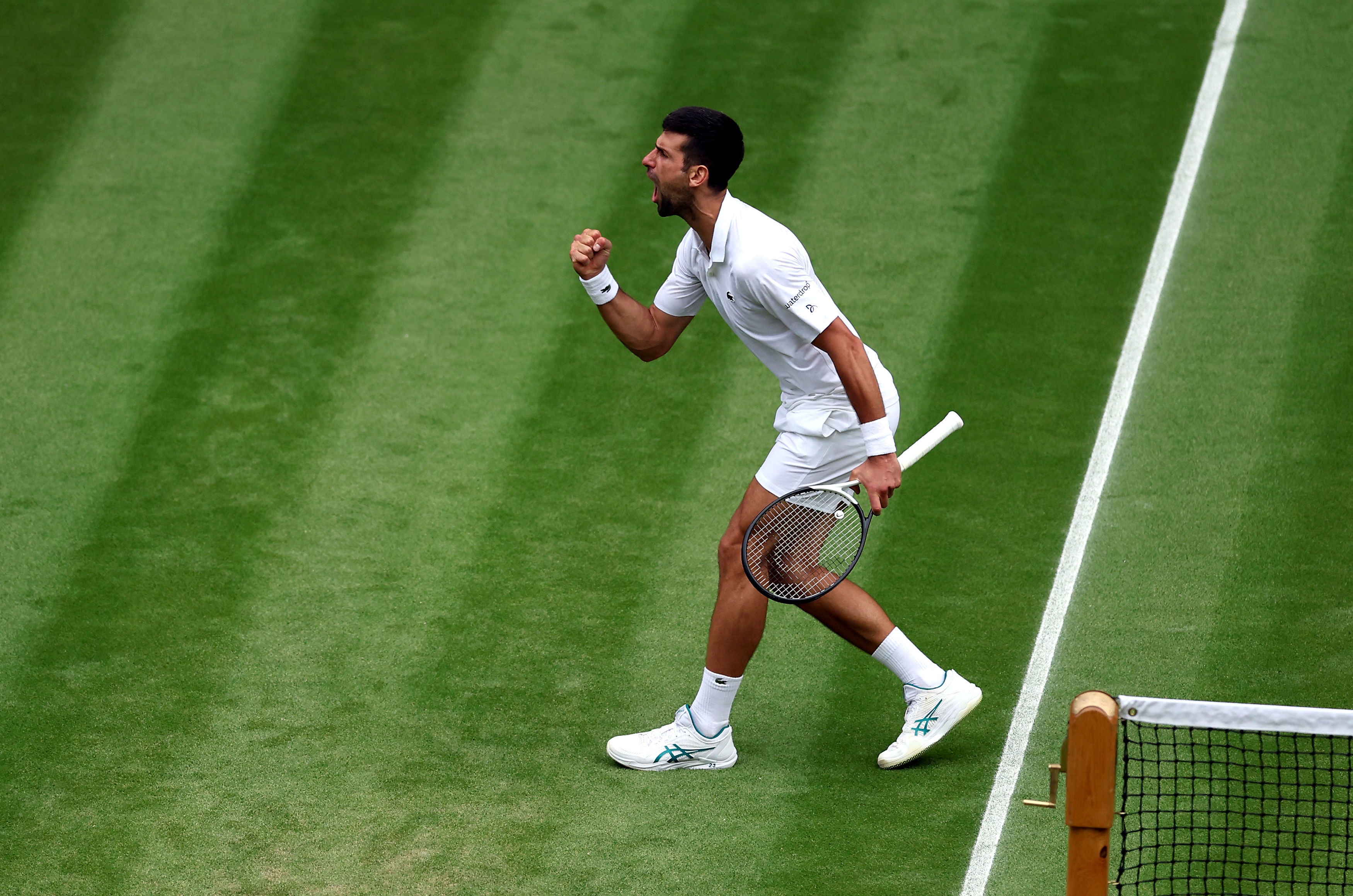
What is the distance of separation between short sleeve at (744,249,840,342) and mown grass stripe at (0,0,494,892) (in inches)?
106

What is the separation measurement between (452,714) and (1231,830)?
9.21ft

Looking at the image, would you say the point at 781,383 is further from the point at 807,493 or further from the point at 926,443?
the point at 926,443

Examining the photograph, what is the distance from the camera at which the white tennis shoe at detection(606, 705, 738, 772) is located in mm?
5867

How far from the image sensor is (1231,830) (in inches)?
209

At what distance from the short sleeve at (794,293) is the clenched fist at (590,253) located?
1.91 ft

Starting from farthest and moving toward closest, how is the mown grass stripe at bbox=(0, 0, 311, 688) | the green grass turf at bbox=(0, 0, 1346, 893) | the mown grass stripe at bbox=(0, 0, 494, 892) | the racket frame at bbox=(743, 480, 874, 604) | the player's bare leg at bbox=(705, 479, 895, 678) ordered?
the mown grass stripe at bbox=(0, 0, 311, 688)
the mown grass stripe at bbox=(0, 0, 494, 892)
the player's bare leg at bbox=(705, 479, 895, 678)
the green grass turf at bbox=(0, 0, 1346, 893)
the racket frame at bbox=(743, 480, 874, 604)

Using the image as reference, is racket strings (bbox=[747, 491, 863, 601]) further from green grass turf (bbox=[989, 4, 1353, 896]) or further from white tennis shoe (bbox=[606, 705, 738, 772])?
green grass turf (bbox=[989, 4, 1353, 896])

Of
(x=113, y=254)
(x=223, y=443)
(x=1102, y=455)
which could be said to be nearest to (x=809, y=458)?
(x=1102, y=455)

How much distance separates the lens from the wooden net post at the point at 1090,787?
4.04 meters

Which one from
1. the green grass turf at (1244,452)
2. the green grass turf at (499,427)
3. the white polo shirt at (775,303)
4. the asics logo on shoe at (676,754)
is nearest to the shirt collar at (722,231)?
the white polo shirt at (775,303)

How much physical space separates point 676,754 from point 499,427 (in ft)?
8.75

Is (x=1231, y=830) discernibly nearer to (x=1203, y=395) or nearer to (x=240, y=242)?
(x=1203, y=395)

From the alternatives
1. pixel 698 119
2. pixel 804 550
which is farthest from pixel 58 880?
pixel 698 119

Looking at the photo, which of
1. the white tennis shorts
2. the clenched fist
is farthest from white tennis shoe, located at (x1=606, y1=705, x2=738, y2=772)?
the clenched fist
